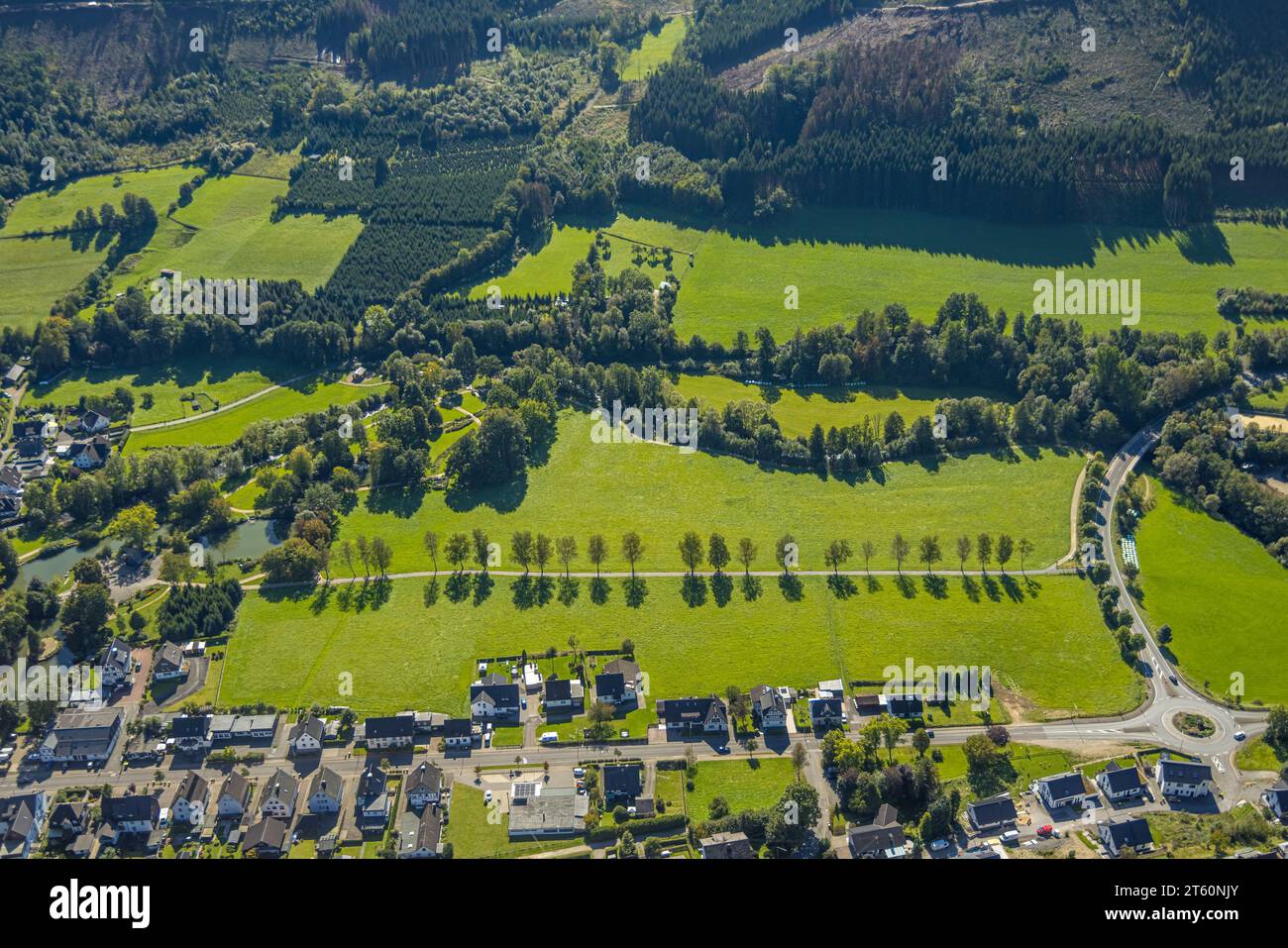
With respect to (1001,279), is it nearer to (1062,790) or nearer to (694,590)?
(694,590)

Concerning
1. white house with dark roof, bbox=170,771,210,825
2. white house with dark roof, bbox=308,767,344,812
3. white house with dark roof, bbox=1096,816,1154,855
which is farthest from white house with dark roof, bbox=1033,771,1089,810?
white house with dark roof, bbox=170,771,210,825

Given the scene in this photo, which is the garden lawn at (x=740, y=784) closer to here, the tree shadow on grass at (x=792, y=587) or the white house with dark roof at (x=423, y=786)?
the white house with dark roof at (x=423, y=786)

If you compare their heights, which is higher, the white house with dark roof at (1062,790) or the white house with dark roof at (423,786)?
the white house with dark roof at (1062,790)

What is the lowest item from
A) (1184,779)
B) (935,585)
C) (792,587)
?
(1184,779)

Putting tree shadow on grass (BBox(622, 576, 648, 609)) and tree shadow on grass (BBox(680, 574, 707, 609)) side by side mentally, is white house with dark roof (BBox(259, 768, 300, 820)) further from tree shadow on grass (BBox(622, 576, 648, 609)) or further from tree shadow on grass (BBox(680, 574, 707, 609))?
tree shadow on grass (BBox(680, 574, 707, 609))

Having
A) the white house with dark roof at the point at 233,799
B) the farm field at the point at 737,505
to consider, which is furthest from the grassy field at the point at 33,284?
the white house with dark roof at the point at 233,799

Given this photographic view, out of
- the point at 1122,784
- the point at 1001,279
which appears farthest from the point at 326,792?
the point at 1001,279
